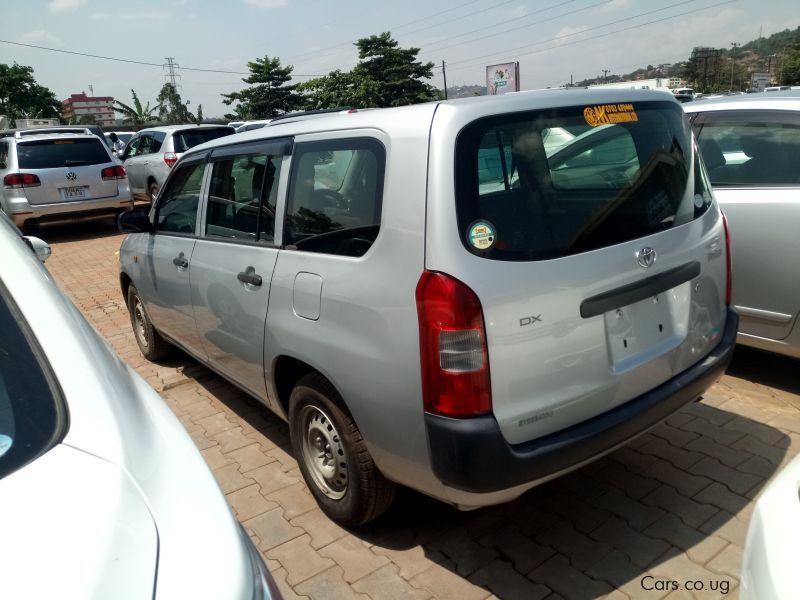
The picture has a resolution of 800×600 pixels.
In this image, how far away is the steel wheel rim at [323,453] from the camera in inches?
110

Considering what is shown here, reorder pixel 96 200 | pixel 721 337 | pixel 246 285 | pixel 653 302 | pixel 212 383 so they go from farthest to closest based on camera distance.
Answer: pixel 96 200 < pixel 212 383 < pixel 246 285 < pixel 721 337 < pixel 653 302

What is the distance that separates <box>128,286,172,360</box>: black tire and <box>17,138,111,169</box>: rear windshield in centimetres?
722

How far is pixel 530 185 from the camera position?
2.32 meters

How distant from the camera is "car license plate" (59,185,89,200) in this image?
11.0m

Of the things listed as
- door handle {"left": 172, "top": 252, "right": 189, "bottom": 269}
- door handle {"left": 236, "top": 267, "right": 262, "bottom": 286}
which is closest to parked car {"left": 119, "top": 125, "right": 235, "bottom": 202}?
door handle {"left": 172, "top": 252, "right": 189, "bottom": 269}

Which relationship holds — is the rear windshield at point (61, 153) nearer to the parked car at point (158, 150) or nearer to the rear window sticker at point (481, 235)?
the parked car at point (158, 150)

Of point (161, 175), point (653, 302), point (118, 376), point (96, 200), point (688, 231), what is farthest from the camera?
point (161, 175)

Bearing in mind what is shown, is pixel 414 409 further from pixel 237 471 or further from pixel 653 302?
pixel 237 471

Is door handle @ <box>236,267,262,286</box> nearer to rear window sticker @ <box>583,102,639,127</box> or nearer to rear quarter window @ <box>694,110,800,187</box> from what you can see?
rear window sticker @ <box>583,102,639,127</box>

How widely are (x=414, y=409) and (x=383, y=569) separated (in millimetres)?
861

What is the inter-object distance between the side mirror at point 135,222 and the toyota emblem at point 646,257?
3.26 meters

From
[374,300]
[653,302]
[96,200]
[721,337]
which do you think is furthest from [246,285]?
[96,200]

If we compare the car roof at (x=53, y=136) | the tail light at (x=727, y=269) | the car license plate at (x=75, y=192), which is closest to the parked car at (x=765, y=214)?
the tail light at (x=727, y=269)

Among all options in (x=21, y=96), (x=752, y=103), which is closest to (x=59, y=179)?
(x=752, y=103)
